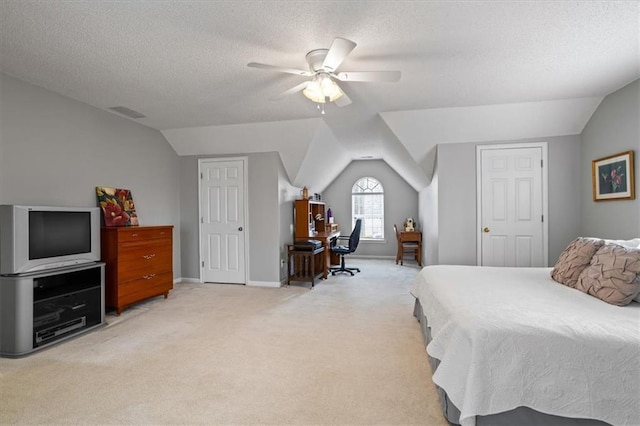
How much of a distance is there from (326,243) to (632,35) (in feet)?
14.4

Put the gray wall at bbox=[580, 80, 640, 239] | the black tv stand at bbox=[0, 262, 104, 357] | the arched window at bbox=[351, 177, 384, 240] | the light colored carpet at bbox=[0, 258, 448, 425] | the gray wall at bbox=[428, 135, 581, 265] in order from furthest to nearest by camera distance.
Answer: the arched window at bbox=[351, 177, 384, 240], the gray wall at bbox=[428, 135, 581, 265], the gray wall at bbox=[580, 80, 640, 239], the black tv stand at bbox=[0, 262, 104, 357], the light colored carpet at bbox=[0, 258, 448, 425]

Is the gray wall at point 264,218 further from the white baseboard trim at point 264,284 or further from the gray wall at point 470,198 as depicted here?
the gray wall at point 470,198

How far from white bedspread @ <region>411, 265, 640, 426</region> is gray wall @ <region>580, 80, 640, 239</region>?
2.15 meters

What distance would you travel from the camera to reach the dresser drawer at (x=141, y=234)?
146 inches

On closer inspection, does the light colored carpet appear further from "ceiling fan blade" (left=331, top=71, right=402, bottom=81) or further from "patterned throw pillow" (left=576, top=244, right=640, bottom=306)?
"ceiling fan blade" (left=331, top=71, right=402, bottom=81)

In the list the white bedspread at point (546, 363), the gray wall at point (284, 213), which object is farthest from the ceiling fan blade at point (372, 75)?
the gray wall at point (284, 213)

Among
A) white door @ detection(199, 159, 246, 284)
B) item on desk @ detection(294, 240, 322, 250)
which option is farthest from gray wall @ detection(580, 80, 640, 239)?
white door @ detection(199, 159, 246, 284)

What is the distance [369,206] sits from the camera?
27.5 ft

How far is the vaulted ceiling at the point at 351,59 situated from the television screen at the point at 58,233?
1326 millimetres

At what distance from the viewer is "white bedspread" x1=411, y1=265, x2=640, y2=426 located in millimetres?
1486

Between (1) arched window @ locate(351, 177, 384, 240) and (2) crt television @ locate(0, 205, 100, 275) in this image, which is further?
(1) arched window @ locate(351, 177, 384, 240)

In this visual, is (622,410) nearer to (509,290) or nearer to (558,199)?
(509,290)

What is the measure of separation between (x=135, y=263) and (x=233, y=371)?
226 centimetres

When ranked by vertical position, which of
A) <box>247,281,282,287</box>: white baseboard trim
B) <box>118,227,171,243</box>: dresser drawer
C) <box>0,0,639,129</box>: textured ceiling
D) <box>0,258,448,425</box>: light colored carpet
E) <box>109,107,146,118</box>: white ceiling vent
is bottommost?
<box>0,258,448,425</box>: light colored carpet
